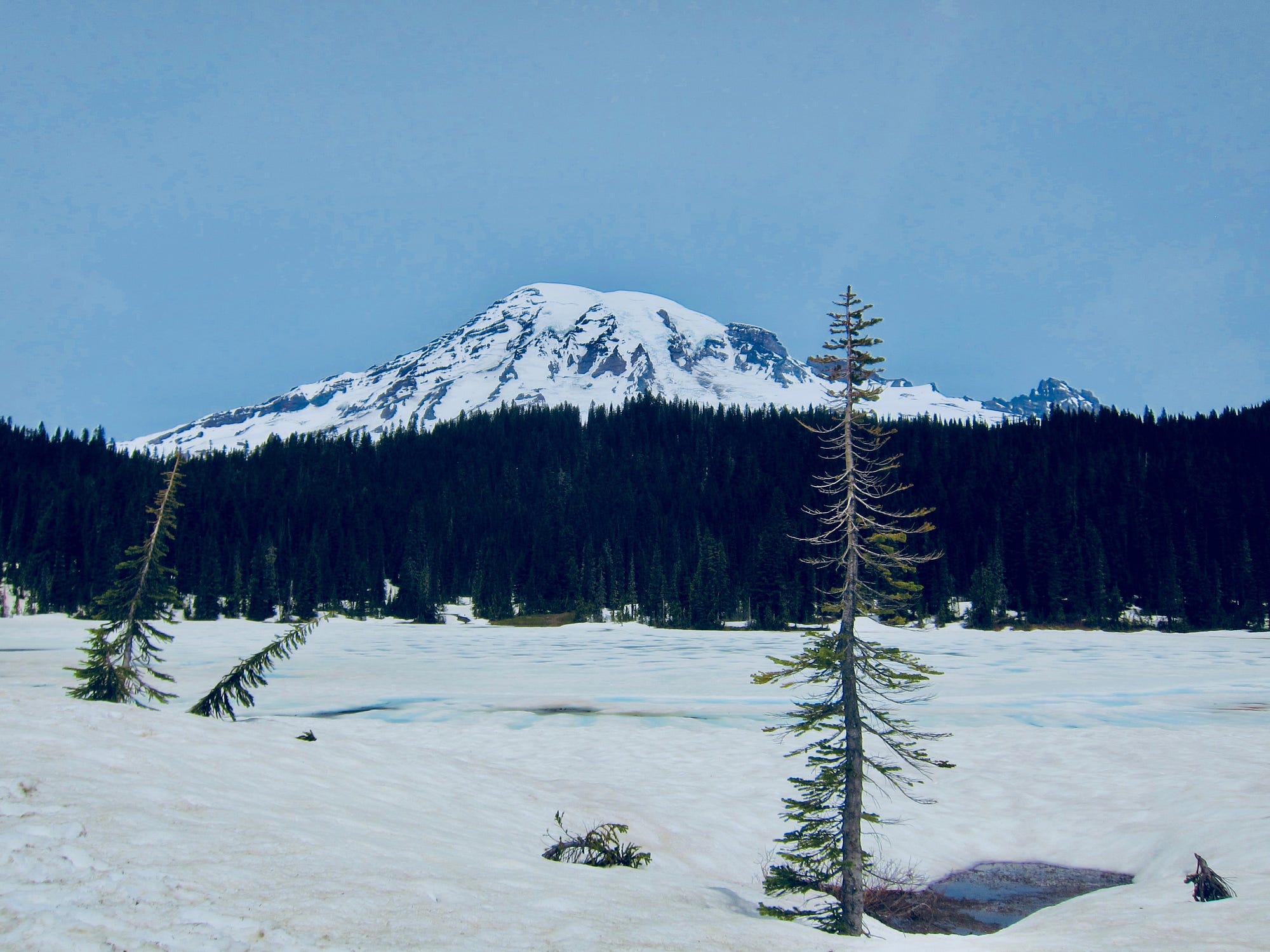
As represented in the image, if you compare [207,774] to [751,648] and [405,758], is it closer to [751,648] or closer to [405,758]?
[405,758]

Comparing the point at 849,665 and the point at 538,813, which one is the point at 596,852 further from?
the point at 849,665

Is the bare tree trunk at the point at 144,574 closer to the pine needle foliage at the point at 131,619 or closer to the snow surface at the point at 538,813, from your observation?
the pine needle foliage at the point at 131,619

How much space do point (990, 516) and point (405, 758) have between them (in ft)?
398

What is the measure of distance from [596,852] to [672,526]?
123m

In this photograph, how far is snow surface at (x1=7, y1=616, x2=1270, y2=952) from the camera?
264 inches

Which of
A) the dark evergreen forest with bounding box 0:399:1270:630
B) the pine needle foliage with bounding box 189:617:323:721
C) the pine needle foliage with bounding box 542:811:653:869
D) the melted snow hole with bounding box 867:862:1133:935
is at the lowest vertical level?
the melted snow hole with bounding box 867:862:1133:935

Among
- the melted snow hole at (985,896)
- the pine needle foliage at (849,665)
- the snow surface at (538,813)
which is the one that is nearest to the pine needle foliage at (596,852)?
the snow surface at (538,813)

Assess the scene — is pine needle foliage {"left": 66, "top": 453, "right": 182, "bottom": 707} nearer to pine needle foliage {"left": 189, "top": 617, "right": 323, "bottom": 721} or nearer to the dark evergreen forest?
pine needle foliage {"left": 189, "top": 617, "right": 323, "bottom": 721}

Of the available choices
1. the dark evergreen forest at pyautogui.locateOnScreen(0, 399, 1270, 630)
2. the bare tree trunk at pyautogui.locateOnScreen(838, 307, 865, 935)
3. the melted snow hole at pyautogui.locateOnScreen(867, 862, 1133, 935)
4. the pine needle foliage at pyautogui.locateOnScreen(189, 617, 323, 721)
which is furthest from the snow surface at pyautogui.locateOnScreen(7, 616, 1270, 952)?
the dark evergreen forest at pyautogui.locateOnScreen(0, 399, 1270, 630)

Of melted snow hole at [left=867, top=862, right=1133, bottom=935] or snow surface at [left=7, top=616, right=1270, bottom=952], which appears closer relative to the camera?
snow surface at [left=7, top=616, right=1270, bottom=952]

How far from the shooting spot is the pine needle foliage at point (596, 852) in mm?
12547

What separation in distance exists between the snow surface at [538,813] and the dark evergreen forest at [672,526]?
7142 centimetres

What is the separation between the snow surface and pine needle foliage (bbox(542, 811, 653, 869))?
0.66m

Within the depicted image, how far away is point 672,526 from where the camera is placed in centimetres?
13575
